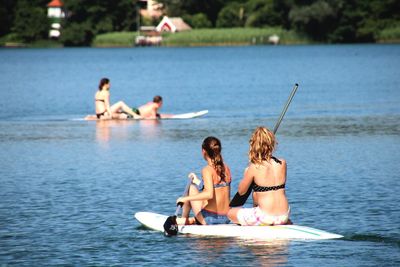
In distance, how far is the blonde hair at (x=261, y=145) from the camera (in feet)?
48.0

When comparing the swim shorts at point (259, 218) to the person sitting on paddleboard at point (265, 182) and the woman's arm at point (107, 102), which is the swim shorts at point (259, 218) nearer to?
the person sitting on paddleboard at point (265, 182)

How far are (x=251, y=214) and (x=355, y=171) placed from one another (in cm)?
807

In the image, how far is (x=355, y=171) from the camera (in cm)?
2325

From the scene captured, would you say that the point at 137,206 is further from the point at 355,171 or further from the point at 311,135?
the point at 311,135

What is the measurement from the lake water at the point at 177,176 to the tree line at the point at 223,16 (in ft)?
→ 315

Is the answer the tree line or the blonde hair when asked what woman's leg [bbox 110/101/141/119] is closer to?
the blonde hair

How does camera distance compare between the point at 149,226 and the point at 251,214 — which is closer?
the point at 251,214

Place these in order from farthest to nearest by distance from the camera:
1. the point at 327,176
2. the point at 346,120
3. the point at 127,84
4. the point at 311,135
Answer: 1. the point at 127,84
2. the point at 346,120
3. the point at 311,135
4. the point at 327,176

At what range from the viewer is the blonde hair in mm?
14641

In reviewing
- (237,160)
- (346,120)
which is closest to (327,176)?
(237,160)

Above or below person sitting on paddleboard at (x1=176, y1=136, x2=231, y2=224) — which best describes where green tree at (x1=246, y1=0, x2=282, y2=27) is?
below

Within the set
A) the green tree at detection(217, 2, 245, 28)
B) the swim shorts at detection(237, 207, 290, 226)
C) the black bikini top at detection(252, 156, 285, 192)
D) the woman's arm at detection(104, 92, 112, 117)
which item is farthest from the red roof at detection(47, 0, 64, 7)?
the black bikini top at detection(252, 156, 285, 192)

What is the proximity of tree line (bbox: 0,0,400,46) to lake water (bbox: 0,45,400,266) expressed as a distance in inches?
3775

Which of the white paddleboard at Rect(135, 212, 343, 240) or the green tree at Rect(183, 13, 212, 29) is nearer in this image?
the white paddleboard at Rect(135, 212, 343, 240)
